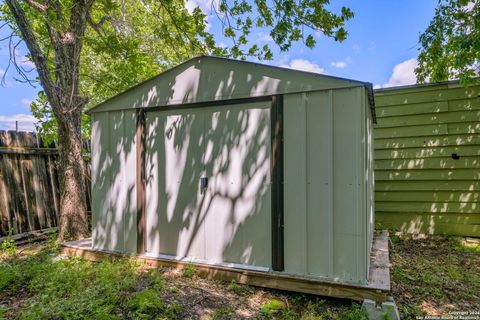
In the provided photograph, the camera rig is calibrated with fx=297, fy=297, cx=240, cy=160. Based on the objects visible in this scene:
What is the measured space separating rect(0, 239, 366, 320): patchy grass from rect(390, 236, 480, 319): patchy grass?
2.94 ft

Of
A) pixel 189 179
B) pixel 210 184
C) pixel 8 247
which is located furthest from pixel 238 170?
pixel 8 247

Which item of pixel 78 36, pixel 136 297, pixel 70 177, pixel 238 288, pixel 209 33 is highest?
pixel 209 33

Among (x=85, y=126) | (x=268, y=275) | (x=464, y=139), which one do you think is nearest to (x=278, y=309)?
(x=268, y=275)

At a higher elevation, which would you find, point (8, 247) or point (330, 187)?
point (330, 187)

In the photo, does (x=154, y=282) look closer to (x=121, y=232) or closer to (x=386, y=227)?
(x=121, y=232)

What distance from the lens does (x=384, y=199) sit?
230 inches

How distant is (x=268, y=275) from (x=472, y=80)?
4553mm

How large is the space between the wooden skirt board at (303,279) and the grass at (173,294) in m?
0.09

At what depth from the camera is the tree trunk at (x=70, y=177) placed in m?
4.86

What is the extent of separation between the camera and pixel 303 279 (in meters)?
3.01

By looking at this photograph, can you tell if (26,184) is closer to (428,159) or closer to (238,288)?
(238,288)

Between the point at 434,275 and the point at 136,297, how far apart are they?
367cm

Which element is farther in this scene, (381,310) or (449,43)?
(449,43)

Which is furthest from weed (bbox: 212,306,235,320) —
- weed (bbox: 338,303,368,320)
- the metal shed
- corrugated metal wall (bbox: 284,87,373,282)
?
weed (bbox: 338,303,368,320)
